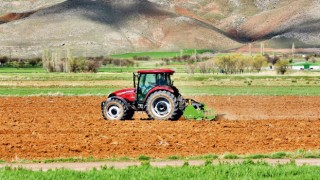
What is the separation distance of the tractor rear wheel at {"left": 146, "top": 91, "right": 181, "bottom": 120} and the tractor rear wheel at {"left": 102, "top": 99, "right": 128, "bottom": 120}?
1.28 m

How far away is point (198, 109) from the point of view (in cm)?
3075

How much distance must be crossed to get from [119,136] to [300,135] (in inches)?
276

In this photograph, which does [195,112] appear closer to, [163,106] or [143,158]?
[163,106]

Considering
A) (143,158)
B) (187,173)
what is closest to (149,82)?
(143,158)

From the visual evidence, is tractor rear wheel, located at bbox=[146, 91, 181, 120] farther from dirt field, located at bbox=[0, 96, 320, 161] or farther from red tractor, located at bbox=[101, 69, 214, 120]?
dirt field, located at bbox=[0, 96, 320, 161]

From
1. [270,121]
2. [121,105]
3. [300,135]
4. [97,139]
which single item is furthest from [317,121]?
[97,139]

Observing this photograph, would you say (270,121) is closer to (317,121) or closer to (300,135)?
(317,121)

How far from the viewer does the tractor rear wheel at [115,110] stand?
31.3 meters

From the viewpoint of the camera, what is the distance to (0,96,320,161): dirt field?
2255cm

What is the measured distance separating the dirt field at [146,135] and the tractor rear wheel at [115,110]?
0.52 m

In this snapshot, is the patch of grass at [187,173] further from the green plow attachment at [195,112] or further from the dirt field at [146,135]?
the green plow attachment at [195,112]

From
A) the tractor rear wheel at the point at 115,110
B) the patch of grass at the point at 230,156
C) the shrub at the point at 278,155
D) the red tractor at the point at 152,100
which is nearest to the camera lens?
the patch of grass at the point at 230,156

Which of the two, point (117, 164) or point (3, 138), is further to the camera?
point (3, 138)

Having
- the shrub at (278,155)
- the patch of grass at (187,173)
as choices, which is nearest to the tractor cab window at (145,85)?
the shrub at (278,155)
